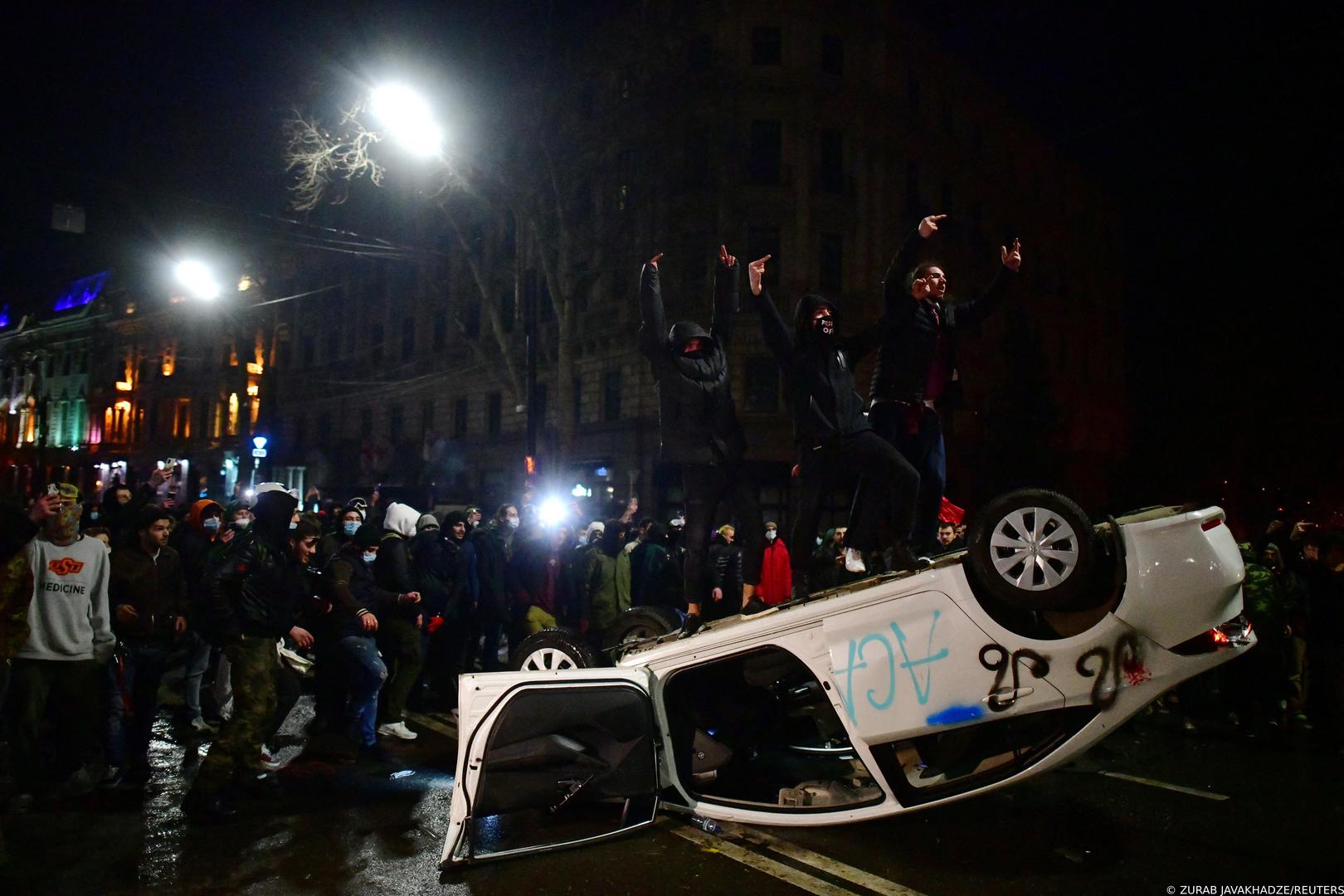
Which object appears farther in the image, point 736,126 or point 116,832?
point 736,126

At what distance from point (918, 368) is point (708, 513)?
5.48 feet

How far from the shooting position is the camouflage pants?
5.60m

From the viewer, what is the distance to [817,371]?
5660 mm

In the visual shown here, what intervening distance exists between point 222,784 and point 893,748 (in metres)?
4.05

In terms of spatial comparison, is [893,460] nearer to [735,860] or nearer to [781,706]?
[781,706]

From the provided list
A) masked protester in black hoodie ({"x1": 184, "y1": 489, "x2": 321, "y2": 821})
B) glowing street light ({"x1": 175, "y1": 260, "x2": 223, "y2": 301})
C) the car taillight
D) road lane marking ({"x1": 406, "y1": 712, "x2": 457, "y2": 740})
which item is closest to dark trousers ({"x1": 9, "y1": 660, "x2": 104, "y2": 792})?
masked protester in black hoodie ({"x1": 184, "y1": 489, "x2": 321, "y2": 821})

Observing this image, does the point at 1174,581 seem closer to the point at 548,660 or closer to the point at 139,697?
the point at 548,660

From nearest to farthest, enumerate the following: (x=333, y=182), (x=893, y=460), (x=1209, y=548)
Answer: (x=1209, y=548) → (x=893, y=460) → (x=333, y=182)

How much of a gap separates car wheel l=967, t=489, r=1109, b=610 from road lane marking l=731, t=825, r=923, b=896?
1.47 meters

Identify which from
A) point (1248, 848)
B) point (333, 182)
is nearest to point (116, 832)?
point (1248, 848)

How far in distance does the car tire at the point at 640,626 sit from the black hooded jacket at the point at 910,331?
7.05ft

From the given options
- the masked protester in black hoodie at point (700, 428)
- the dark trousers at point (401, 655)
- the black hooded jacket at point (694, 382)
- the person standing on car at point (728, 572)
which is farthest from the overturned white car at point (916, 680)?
the person standing on car at point (728, 572)

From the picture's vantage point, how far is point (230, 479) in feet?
133

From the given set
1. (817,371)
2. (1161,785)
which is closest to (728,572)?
(817,371)
